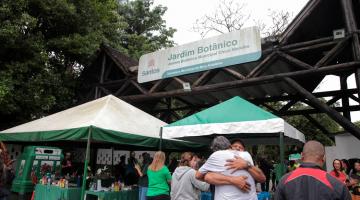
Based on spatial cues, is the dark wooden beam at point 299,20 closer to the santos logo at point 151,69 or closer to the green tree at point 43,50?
the santos logo at point 151,69

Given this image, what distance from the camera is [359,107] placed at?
10.3m

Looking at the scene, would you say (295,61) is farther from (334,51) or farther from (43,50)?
(43,50)

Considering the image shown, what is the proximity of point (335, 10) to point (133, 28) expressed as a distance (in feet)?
58.0

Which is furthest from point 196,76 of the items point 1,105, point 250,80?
point 1,105

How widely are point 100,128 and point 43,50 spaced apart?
5.95m

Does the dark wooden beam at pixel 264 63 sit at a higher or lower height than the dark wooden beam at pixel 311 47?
lower

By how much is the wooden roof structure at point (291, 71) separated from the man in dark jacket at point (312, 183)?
222 inches

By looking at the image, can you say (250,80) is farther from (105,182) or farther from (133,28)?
(133,28)

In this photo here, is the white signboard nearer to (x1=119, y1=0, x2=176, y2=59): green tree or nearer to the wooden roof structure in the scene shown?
the wooden roof structure

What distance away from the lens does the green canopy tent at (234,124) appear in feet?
17.2

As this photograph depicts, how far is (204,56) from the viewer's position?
31.7 feet

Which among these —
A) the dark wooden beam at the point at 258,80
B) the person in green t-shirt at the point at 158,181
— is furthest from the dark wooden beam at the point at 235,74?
the person in green t-shirt at the point at 158,181

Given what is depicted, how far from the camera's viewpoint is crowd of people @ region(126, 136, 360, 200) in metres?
2.26

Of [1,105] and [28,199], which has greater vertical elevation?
[1,105]
